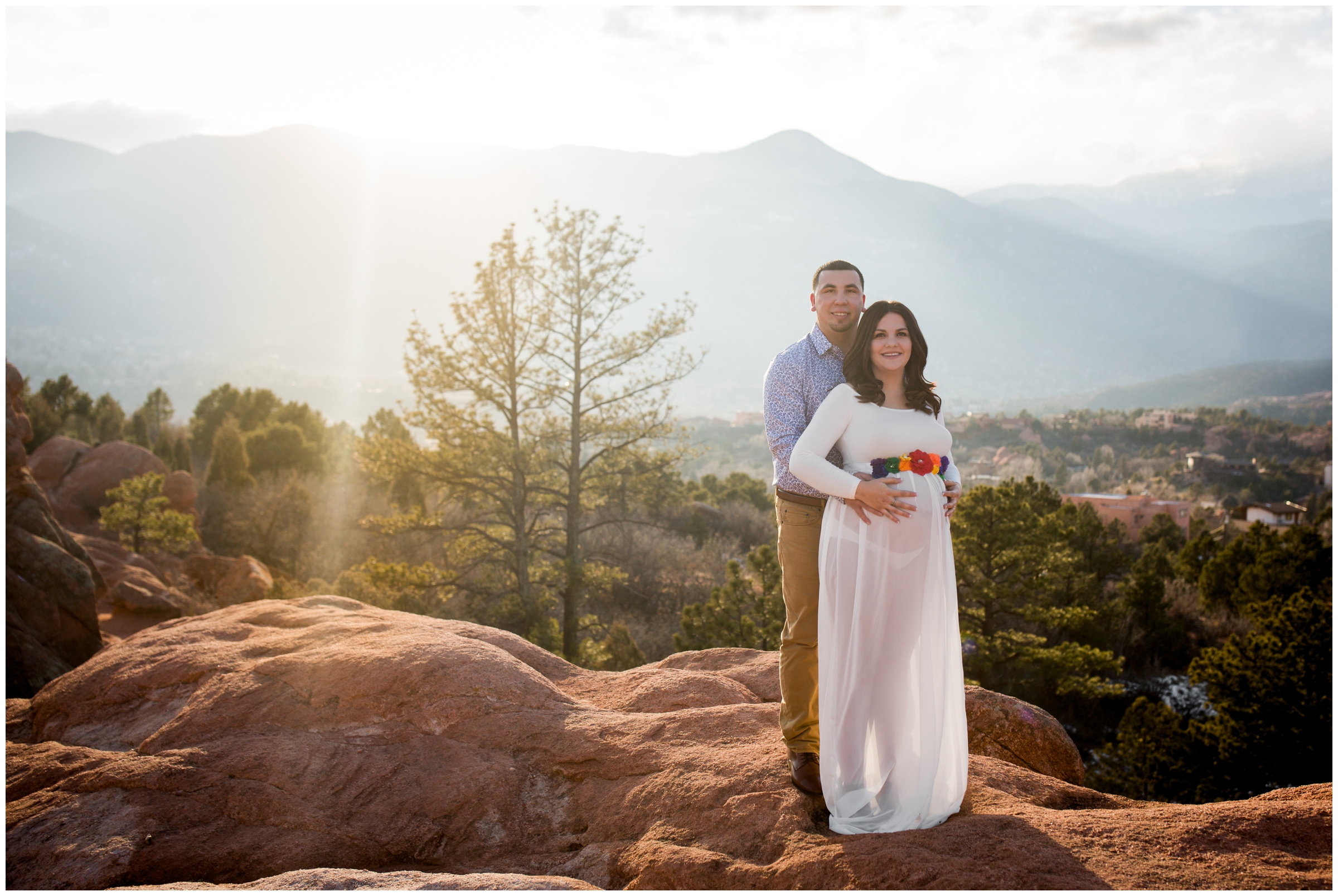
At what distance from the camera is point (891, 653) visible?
3.81 m

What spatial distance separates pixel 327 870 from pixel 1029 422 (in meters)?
54.5

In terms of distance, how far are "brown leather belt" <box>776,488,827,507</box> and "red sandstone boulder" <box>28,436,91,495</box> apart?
105 feet

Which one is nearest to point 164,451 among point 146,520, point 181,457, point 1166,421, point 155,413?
point 181,457

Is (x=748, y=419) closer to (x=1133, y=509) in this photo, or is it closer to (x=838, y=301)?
(x=1133, y=509)

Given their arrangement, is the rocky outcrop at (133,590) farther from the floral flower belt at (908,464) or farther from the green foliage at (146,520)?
the floral flower belt at (908,464)

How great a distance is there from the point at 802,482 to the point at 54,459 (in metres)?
33.7

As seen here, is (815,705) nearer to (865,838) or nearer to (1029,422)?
(865,838)

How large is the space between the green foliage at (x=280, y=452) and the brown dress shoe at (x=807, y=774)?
42822 mm

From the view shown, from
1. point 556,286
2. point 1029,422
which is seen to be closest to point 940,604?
point 556,286

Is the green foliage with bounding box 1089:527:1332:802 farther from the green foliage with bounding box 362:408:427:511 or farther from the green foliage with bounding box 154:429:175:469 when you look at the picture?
the green foliage with bounding box 154:429:175:469

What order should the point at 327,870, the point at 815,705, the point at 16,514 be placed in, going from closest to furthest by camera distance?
the point at 327,870 → the point at 815,705 → the point at 16,514

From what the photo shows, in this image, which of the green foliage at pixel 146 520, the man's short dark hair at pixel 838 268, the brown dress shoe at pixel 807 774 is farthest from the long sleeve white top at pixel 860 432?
the green foliage at pixel 146 520

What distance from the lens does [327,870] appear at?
3293 mm

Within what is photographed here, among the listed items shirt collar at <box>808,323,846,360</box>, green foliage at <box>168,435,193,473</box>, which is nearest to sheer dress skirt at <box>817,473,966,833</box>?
shirt collar at <box>808,323,846,360</box>
